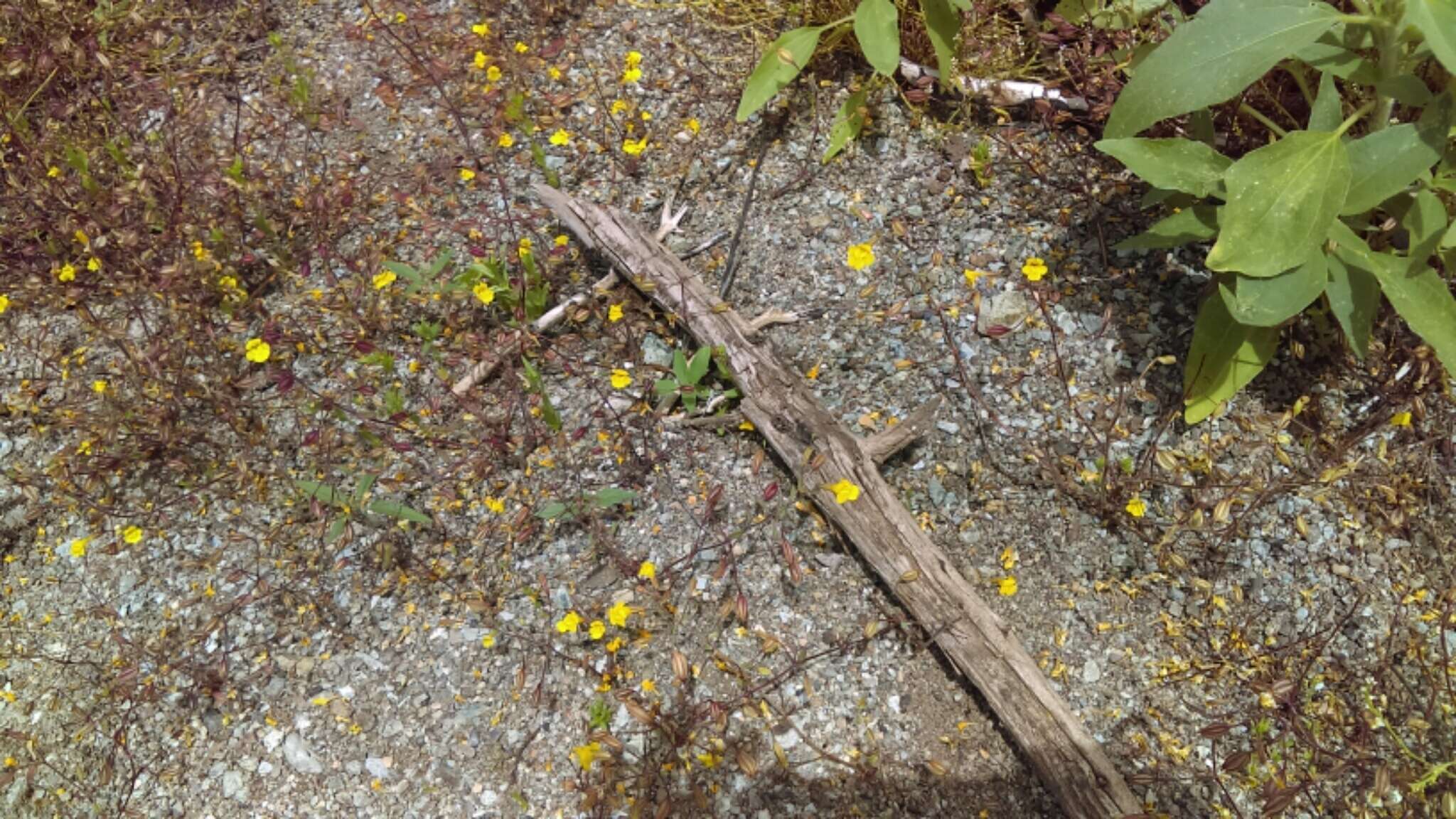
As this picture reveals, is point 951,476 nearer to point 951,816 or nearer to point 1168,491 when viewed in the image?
→ point 1168,491

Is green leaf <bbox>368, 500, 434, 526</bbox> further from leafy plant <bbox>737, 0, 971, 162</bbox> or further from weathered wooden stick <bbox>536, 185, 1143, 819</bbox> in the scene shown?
leafy plant <bbox>737, 0, 971, 162</bbox>

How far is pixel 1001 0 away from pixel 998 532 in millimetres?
1851

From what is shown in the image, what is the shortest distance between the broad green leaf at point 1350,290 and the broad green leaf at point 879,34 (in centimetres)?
122

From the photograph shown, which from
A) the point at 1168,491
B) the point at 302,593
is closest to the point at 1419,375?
the point at 1168,491

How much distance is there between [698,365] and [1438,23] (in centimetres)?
173

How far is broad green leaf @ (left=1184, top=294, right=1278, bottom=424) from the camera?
2375mm

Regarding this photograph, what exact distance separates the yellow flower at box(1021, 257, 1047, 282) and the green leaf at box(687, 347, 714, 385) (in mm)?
896

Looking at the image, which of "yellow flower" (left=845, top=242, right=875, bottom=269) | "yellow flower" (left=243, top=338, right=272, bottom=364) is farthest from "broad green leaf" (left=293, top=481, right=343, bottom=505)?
"yellow flower" (left=845, top=242, right=875, bottom=269)

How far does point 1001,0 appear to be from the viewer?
3.23 m

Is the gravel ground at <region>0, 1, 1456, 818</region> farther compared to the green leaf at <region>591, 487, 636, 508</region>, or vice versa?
the green leaf at <region>591, 487, 636, 508</region>

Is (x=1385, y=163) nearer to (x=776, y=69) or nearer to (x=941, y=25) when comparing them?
A: (x=941, y=25)

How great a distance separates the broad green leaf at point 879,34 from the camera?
2.76 meters

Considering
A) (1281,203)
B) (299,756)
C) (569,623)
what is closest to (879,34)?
(1281,203)

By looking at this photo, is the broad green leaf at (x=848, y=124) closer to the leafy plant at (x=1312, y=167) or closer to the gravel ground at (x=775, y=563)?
the gravel ground at (x=775, y=563)
